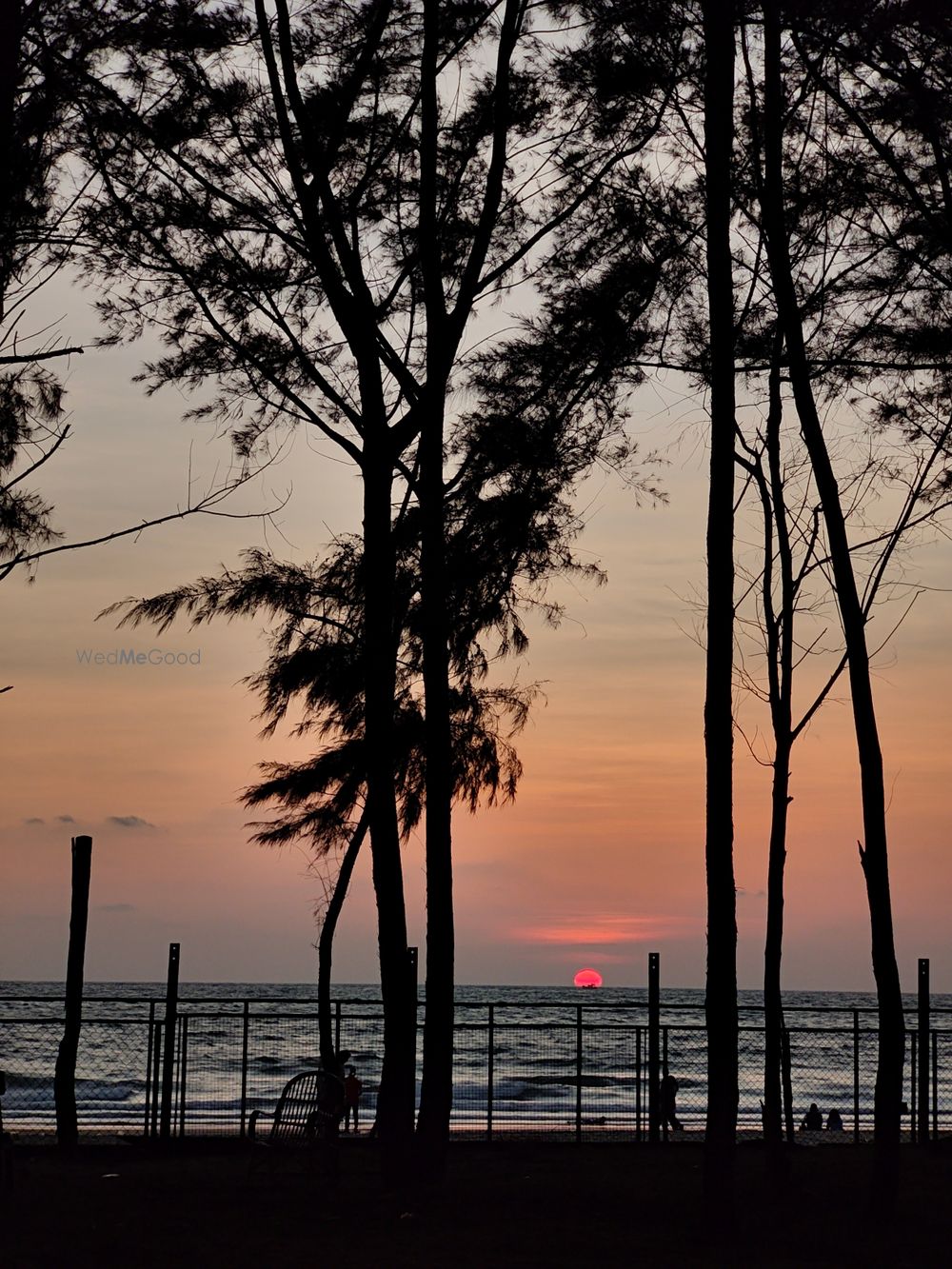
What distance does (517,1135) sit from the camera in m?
17.5

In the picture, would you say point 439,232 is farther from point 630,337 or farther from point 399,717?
point 399,717

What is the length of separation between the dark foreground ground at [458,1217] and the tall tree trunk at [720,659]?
70cm

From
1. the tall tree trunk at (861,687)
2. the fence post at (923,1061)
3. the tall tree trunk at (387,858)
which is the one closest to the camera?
the tall tree trunk at (861,687)

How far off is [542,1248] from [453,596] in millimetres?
6687

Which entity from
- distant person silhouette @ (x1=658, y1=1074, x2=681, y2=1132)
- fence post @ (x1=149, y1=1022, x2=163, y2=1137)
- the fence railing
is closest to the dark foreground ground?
fence post @ (x1=149, y1=1022, x2=163, y2=1137)

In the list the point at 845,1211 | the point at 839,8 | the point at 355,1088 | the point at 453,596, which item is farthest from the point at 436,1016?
the point at 839,8

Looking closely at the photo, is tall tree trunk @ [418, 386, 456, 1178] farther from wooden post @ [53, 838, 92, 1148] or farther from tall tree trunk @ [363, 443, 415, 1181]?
wooden post @ [53, 838, 92, 1148]

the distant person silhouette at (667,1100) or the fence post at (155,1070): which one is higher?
the fence post at (155,1070)

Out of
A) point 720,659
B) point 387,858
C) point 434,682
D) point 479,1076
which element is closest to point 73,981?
point 387,858

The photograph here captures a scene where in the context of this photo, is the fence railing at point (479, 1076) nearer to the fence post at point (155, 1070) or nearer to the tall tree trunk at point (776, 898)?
the fence post at point (155, 1070)

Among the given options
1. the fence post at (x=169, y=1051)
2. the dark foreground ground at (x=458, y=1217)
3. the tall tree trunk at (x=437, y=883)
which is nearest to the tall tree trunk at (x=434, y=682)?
the tall tree trunk at (x=437, y=883)

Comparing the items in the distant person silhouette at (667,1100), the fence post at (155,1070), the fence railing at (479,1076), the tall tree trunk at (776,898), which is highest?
the tall tree trunk at (776,898)

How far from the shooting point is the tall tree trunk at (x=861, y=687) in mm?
10320

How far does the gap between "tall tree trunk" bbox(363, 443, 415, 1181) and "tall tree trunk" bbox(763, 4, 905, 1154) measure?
332 centimetres
